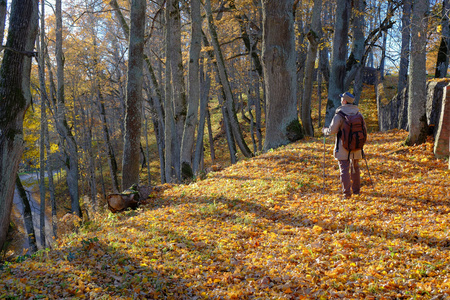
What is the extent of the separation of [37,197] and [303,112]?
94.3 feet

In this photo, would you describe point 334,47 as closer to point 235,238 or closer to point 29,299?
point 235,238

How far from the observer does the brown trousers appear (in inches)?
253

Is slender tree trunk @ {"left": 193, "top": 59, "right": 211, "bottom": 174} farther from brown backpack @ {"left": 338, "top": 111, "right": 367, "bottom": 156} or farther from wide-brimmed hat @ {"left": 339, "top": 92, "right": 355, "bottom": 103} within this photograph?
wide-brimmed hat @ {"left": 339, "top": 92, "right": 355, "bottom": 103}

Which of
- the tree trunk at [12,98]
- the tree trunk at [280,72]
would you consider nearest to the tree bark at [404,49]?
the tree trunk at [280,72]

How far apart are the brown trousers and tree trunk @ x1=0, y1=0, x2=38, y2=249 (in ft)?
19.9

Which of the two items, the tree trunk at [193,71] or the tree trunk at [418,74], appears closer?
the tree trunk at [418,74]

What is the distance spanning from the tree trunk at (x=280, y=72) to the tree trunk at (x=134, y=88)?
4.13 m

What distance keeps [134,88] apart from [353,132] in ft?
18.9

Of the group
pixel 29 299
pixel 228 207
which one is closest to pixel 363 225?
pixel 228 207

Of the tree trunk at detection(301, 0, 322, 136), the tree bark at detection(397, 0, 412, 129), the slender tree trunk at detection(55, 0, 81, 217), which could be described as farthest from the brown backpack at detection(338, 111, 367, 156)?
the slender tree trunk at detection(55, 0, 81, 217)

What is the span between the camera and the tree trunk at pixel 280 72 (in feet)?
34.2

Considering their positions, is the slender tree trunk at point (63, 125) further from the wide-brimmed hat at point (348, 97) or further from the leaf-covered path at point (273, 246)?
the wide-brimmed hat at point (348, 97)

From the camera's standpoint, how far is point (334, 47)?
11586 mm

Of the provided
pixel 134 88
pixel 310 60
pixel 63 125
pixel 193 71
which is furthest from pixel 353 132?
pixel 63 125
